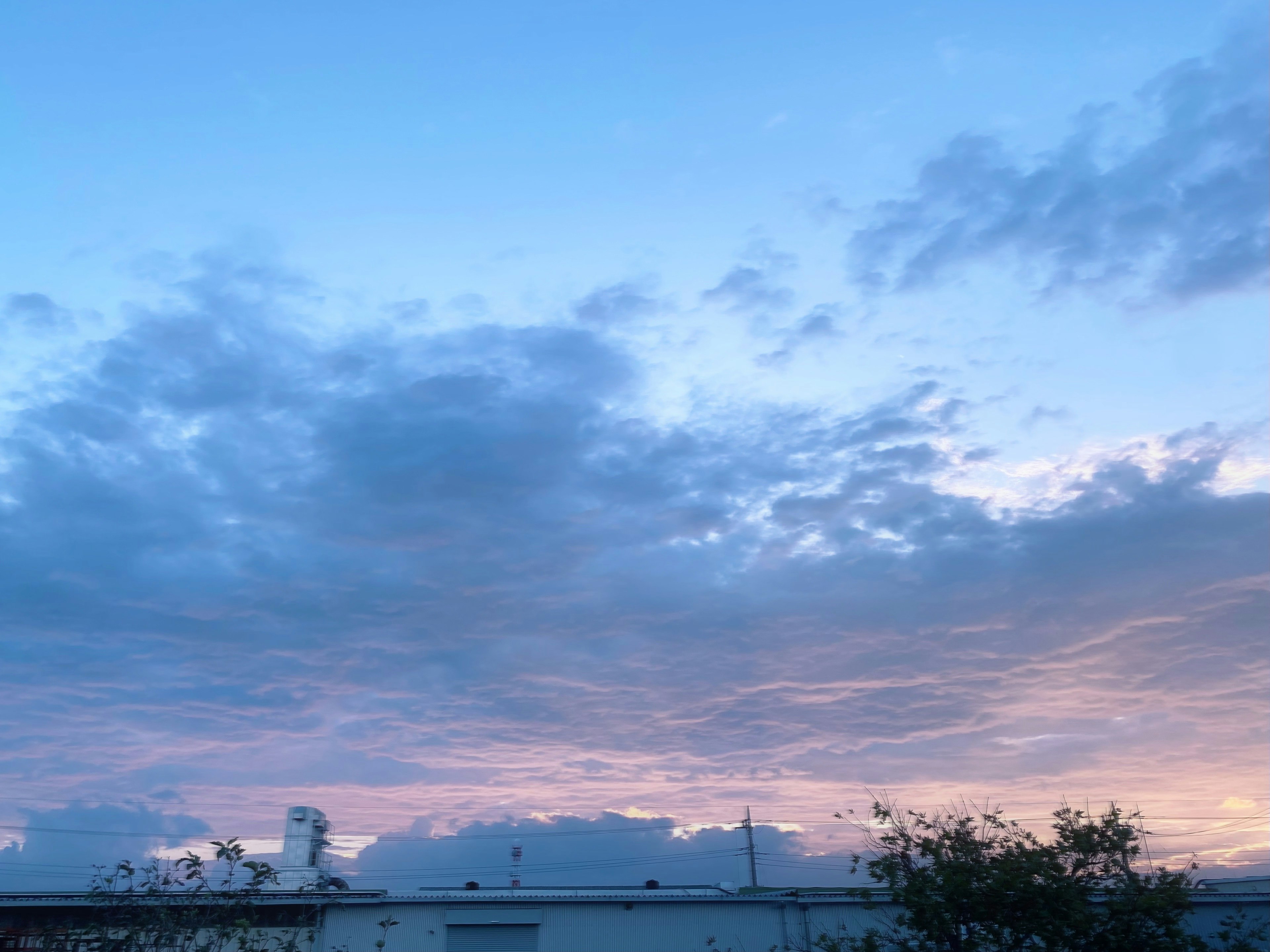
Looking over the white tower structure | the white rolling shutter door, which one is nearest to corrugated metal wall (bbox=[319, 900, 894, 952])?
the white rolling shutter door

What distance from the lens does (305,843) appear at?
5928cm


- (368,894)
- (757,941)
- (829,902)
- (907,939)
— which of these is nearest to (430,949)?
(368,894)

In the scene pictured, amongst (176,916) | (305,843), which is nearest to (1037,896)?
(176,916)

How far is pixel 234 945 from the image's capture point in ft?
122

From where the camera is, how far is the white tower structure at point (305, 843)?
190ft

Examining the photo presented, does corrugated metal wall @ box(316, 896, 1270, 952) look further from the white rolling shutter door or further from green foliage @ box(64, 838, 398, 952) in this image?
green foliage @ box(64, 838, 398, 952)

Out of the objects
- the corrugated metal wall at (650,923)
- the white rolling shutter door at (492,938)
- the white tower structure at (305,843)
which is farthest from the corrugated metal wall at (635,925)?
the white tower structure at (305,843)

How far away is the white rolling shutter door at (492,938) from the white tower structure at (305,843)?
62.4ft

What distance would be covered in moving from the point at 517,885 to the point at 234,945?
21.4 m

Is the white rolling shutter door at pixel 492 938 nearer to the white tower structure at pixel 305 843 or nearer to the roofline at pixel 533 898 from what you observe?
the roofline at pixel 533 898

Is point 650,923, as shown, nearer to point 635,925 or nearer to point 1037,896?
point 635,925

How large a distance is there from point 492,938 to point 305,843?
22.9m

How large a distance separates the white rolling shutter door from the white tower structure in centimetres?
1902

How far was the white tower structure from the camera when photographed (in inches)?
2279
